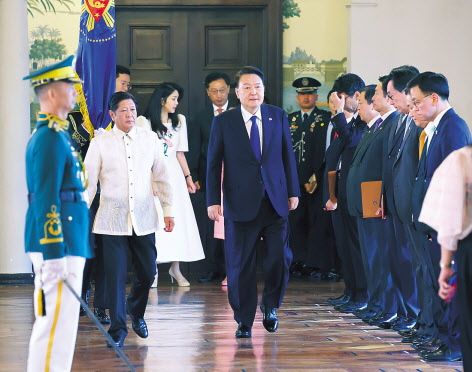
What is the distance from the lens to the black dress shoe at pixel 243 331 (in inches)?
179

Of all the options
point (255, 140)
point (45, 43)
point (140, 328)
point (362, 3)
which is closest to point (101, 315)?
point (140, 328)

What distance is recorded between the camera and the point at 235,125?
15.2 ft

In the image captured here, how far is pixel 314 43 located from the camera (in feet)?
24.1

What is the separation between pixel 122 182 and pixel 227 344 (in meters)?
1.08

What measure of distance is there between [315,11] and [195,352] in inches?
164

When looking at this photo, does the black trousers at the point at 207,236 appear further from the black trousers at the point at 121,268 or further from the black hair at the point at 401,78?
the black hair at the point at 401,78

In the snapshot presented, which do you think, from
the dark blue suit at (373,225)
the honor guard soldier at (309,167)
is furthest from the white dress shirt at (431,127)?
the honor guard soldier at (309,167)

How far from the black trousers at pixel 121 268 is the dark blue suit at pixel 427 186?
1.47 metres

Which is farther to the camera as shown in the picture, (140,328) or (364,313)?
(364,313)

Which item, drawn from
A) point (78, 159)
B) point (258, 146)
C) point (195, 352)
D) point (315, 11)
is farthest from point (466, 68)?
point (78, 159)

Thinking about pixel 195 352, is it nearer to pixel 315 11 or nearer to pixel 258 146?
pixel 258 146

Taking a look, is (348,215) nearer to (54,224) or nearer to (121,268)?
(121,268)

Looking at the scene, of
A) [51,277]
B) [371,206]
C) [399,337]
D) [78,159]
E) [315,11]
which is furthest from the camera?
[315,11]

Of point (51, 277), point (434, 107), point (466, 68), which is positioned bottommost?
point (51, 277)
